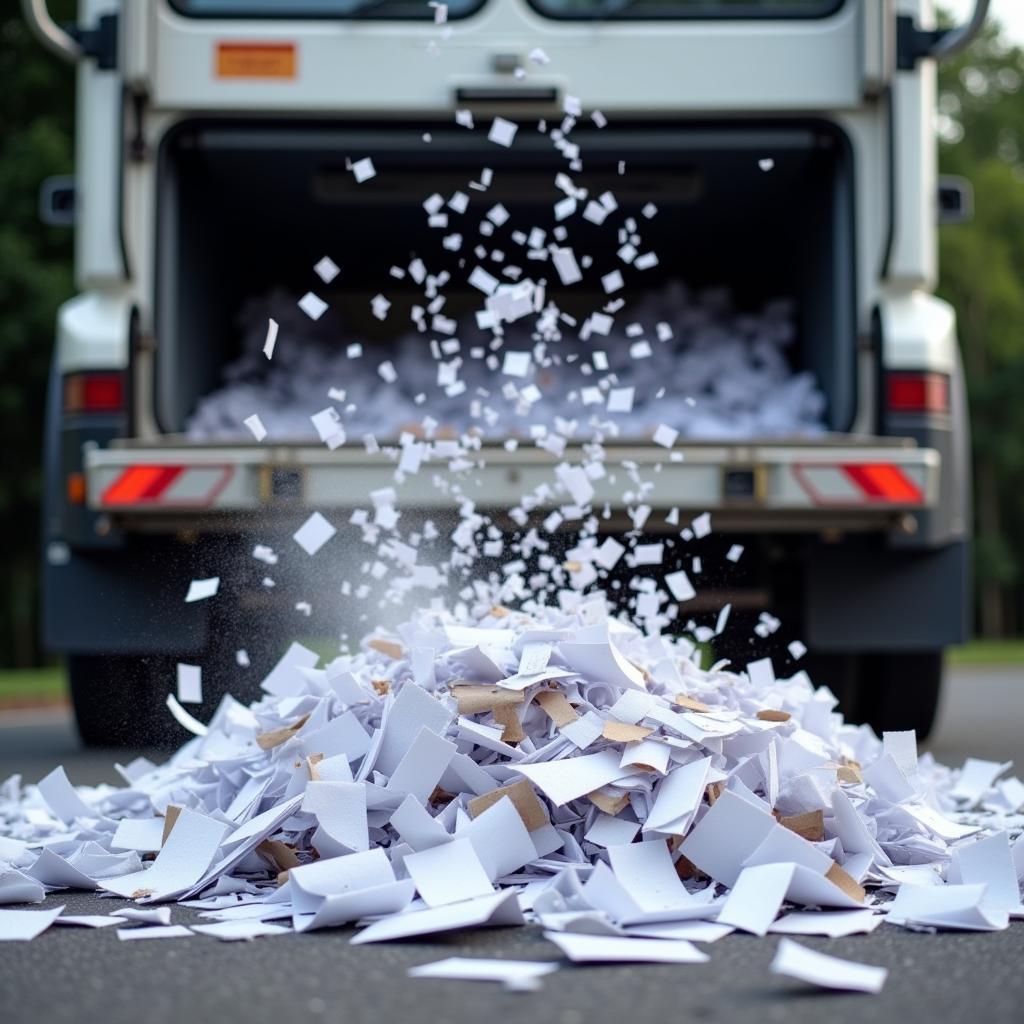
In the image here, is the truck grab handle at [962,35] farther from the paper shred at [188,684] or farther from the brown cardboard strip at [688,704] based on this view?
the paper shred at [188,684]

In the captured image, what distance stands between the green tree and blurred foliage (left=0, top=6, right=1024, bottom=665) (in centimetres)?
2

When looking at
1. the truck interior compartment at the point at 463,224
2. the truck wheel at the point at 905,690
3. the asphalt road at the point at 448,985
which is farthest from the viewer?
the truck wheel at the point at 905,690

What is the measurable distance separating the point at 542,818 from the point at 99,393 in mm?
2854

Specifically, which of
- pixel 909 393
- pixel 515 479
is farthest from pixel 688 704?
pixel 909 393

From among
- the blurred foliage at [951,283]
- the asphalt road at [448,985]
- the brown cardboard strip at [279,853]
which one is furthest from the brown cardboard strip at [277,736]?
the blurred foliage at [951,283]

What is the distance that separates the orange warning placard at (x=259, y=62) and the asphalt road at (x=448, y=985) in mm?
3364

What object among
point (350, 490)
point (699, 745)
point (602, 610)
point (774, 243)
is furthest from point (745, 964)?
point (774, 243)

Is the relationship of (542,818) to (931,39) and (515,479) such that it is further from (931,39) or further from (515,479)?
Answer: (931,39)

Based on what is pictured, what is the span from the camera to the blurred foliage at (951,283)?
19.1 meters

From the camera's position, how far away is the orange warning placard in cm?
553

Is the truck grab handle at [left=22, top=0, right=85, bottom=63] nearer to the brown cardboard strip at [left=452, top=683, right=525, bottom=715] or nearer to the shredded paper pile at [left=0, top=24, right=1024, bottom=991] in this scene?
the shredded paper pile at [left=0, top=24, right=1024, bottom=991]

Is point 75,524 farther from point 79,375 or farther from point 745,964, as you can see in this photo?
point 745,964

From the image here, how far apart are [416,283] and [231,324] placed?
774mm

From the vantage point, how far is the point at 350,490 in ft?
16.2
